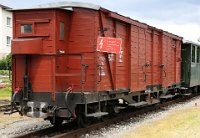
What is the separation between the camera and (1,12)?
178 feet

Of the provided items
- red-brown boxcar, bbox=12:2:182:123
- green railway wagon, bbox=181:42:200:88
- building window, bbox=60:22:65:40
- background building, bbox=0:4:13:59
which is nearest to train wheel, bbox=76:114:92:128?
red-brown boxcar, bbox=12:2:182:123

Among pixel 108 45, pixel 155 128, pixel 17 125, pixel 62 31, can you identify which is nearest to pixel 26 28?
pixel 62 31

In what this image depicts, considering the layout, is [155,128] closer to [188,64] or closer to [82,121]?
[82,121]

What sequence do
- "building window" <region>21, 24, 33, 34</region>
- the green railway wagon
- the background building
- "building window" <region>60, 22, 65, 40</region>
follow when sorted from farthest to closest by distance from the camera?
1. the background building
2. the green railway wagon
3. "building window" <region>21, 24, 33, 34</region>
4. "building window" <region>60, 22, 65, 40</region>

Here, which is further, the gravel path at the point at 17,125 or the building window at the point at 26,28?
the gravel path at the point at 17,125

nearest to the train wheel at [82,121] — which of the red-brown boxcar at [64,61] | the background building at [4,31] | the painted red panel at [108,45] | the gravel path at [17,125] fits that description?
the red-brown boxcar at [64,61]

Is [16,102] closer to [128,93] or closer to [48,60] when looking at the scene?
[48,60]

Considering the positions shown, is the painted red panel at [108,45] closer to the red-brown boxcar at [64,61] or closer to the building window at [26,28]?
the red-brown boxcar at [64,61]

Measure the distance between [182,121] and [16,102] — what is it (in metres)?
5.43

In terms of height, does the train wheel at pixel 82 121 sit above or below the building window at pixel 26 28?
below

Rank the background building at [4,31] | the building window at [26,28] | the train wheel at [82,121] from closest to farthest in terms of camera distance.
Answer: the building window at [26,28] < the train wheel at [82,121] < the background building at [4,31]

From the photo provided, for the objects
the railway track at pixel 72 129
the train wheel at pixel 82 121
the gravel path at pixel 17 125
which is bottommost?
the gravel path at pixel 17 125

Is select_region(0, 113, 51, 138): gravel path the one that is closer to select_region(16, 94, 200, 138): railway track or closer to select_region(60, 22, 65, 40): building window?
select_region(16, 94, 200, 138): railway track

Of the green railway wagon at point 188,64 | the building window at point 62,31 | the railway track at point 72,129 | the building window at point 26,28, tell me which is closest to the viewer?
the railway track at point 72,129
